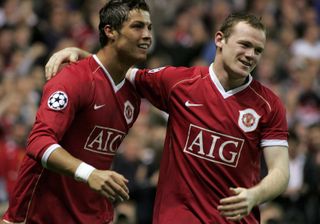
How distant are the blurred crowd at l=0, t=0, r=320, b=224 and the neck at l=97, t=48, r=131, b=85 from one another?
3025 mm

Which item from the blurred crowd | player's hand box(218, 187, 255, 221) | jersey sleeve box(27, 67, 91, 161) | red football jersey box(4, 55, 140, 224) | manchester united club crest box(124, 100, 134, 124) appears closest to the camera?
player's hand box(218, 187, 255, 221)

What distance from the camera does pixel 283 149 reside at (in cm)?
631

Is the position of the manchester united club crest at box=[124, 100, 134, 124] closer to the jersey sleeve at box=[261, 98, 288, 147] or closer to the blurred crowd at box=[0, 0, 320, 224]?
the jersey sleeve at box=[261, 98, 288, 147]

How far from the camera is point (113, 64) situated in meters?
6.62

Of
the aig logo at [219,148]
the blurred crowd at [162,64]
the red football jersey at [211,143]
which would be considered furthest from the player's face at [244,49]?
the blurred crowd at [162,64]

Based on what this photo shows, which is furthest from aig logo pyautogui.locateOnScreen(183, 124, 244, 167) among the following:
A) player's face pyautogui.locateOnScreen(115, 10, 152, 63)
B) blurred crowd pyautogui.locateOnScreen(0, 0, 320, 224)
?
blurred crowd pyautogui.locateOnScreen(0, 0, 320, 224)

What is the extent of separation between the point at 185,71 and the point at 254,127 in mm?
652

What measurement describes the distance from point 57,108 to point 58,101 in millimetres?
48

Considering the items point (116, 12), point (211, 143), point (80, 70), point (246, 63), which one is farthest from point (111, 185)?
point (116, 12)

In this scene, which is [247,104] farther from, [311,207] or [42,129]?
[311,207]

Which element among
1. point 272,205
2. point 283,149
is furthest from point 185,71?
point 272,205

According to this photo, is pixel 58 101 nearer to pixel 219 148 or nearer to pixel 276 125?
pixel 219 148

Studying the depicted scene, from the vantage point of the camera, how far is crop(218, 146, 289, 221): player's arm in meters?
5.53

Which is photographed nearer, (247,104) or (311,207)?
(247,104)
